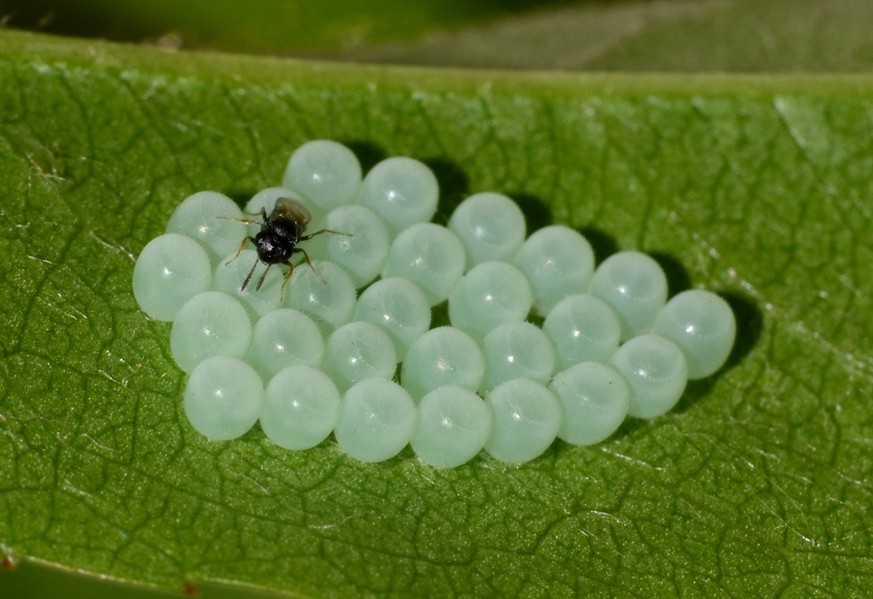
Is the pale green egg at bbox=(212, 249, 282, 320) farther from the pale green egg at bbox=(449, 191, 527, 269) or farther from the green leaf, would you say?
the pale green egg at bbox=(449, 191, 527, 269)

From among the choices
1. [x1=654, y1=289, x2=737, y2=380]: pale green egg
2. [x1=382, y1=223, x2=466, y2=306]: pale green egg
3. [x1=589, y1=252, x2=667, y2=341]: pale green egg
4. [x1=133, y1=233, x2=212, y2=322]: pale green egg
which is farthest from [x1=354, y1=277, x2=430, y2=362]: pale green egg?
[x1=654, y1=289, x2=737, y2=380]: pale green egg

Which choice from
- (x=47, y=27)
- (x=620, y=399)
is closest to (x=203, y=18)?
(x=47, y=27)

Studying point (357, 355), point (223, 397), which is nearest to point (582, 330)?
point (357, 355)

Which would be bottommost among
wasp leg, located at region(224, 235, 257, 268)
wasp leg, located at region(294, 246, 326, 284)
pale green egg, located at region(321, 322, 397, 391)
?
pale green egg, located at region(321, 322, 397, 391)

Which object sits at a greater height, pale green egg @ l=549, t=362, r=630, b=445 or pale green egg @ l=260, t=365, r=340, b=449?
pale green egg @ l=260, t=365, r=340, b=449

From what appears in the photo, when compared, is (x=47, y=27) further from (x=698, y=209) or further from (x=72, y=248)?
(x=698, y=209)

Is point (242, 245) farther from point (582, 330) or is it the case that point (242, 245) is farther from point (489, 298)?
point (582, 330)

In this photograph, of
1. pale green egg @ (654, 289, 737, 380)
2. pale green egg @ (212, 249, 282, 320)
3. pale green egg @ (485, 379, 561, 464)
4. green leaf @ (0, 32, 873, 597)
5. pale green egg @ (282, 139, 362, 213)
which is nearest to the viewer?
green leaf @ (0, 32, 873, 597)
